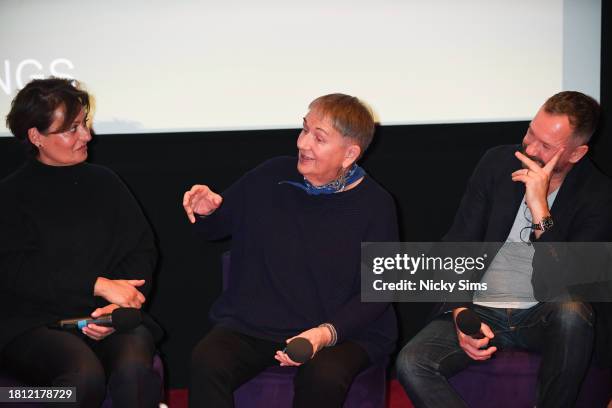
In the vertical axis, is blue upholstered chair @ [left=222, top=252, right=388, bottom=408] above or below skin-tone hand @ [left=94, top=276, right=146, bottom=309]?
below

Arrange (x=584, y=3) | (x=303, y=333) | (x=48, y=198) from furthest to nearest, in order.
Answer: (x=584, y=3) → (x=48, y=198) → (x=303, y=333)

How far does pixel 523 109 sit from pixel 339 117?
1.15 m

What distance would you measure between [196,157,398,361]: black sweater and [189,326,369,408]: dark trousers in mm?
58

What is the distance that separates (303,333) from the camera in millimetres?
2342

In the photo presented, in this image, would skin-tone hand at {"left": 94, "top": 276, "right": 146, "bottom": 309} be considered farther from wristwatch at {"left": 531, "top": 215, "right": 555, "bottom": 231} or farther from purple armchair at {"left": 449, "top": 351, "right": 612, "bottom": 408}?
wristwatch at {"left": 531, "top": 215, "right": 555, "bottom": 231}

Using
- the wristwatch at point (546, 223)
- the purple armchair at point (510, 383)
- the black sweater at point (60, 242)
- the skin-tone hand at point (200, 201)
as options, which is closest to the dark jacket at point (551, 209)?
the wristwatch at point (546, 223)

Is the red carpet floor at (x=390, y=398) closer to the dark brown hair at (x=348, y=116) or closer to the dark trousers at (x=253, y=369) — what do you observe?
the dark trousers at (x=253, y=369)

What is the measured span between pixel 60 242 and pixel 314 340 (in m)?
0.91

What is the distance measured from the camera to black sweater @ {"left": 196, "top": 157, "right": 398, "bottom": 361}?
8.17 ft

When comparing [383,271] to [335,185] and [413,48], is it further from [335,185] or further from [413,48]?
[413,48]

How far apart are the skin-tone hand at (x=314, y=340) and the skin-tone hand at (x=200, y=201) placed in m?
0.52

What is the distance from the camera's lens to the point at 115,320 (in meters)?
2.35

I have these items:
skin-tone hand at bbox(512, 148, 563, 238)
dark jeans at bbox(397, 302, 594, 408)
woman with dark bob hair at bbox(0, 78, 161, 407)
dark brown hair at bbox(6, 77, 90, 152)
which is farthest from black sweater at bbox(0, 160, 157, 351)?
skin-tone hand at bbox(512, 148, 563, 238)

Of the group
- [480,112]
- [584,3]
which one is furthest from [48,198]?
[584,3]
